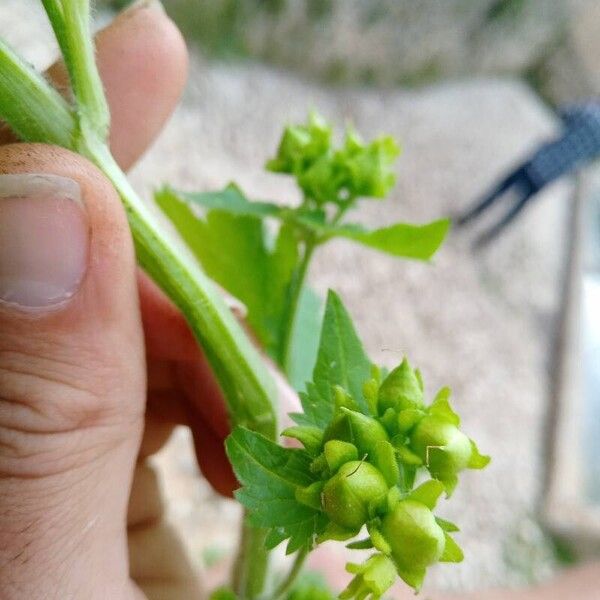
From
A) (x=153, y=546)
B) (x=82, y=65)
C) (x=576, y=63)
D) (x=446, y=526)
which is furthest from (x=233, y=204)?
(x=576, y=63)

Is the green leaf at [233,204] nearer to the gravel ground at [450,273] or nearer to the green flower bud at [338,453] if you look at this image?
the green flower bud at [338,453]

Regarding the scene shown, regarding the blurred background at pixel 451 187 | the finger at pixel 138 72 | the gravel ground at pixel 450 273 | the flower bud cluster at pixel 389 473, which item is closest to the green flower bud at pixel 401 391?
the flower bud cluster at pixel 389 473

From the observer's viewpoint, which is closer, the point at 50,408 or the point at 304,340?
the point at 50,408

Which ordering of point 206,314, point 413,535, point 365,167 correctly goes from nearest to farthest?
point 413,535 → point 206,314 → point 365,167

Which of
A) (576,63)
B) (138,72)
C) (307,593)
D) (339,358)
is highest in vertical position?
(138,72)

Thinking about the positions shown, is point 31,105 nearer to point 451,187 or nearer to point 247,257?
point 247,257

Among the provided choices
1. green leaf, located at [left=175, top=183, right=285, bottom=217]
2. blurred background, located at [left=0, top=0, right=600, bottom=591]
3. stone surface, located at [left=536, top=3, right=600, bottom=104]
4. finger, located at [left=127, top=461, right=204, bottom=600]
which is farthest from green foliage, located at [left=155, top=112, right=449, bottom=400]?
stone surface, located at [left=536, top=3, right=600, bottom=104]

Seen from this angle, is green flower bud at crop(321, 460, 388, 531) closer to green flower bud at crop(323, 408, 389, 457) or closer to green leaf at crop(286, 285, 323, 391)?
green flower bud at crop(323, 408, 389, 457)
